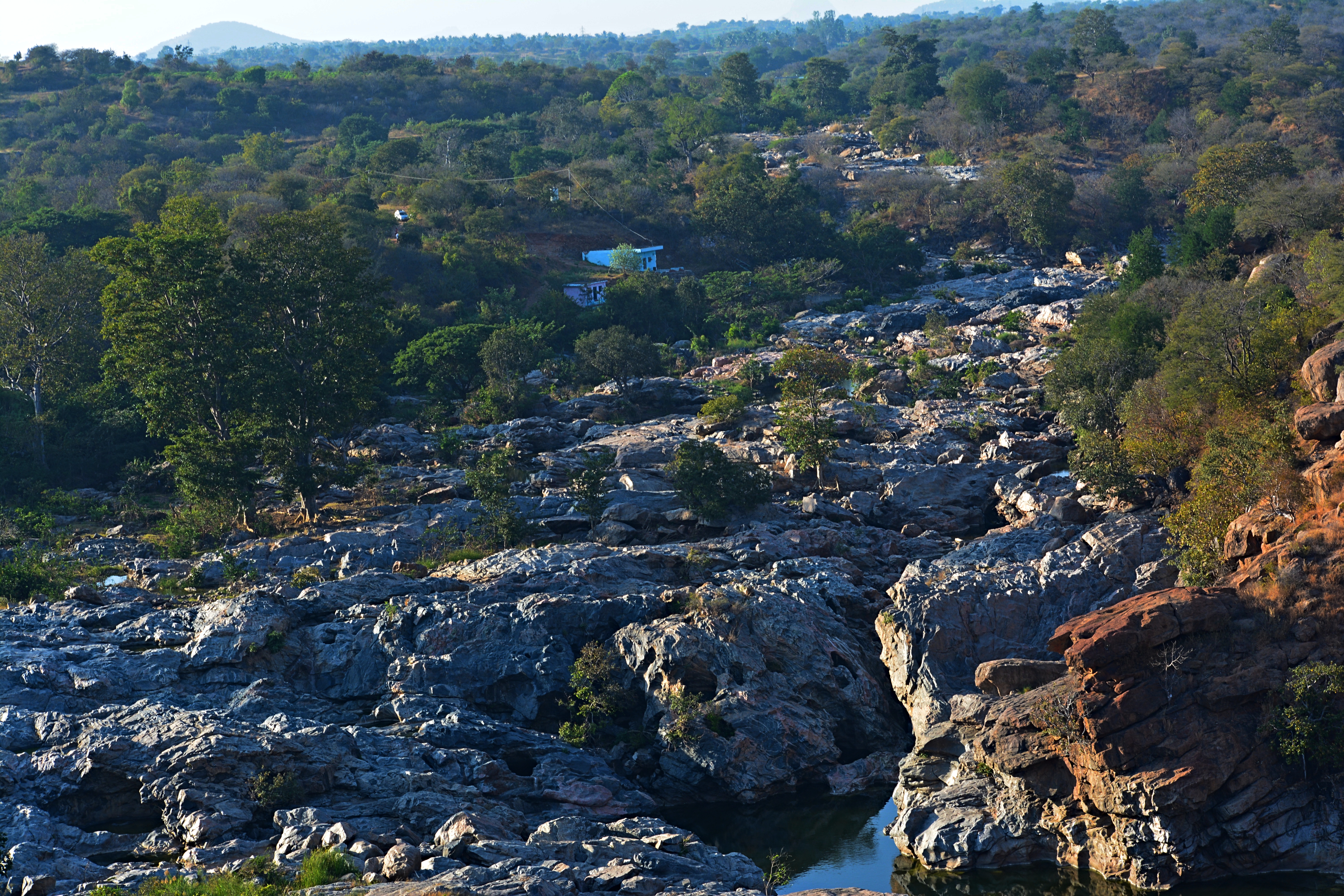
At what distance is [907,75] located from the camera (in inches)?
3935

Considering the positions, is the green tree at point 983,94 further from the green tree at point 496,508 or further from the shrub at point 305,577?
the shrub at point 305,577

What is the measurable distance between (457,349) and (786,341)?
15.6m

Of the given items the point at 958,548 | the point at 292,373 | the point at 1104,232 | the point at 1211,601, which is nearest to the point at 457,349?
the point at 292,373

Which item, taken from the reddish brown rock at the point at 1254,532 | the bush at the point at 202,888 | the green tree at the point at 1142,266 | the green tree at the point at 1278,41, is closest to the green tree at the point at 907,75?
the green tree at the point at 1278,41

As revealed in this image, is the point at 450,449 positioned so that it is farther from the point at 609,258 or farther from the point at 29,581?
the point at 609,258

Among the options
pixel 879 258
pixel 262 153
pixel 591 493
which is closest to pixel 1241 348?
pixel 591 493

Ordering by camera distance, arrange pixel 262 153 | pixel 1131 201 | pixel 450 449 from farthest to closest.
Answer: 1. pixel 262 153
2. pixel 1131 201
3. pixel 450 449

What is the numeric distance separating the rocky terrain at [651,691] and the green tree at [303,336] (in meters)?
2.47

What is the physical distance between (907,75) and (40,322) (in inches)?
3073

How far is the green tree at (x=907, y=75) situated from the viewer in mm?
99250

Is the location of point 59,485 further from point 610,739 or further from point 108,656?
point 610,739

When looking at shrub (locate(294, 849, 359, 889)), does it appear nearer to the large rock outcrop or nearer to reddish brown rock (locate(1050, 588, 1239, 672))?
the large rock outcrop

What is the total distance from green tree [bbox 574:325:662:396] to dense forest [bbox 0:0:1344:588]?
0.25m

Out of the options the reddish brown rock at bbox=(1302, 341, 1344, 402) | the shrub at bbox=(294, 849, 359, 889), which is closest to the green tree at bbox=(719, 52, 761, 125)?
the reddish brown rock at bbox=(1302, 341, 1344, 402)
